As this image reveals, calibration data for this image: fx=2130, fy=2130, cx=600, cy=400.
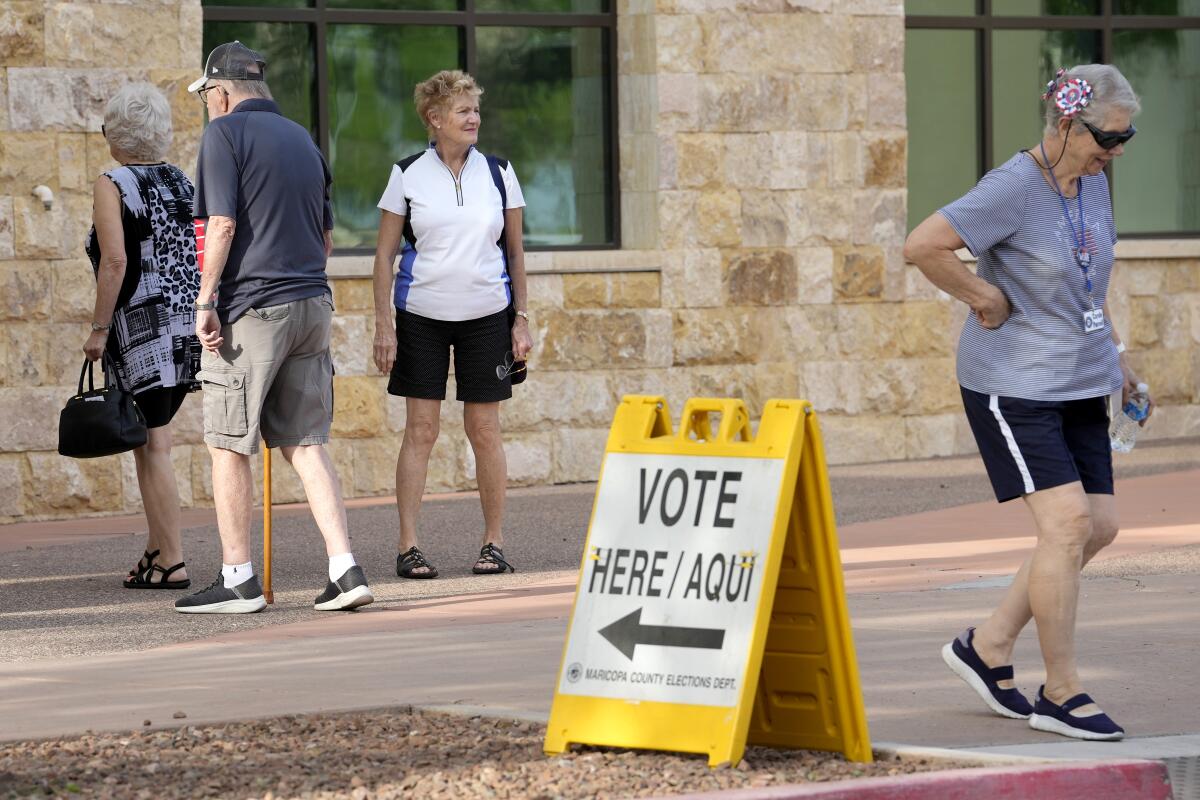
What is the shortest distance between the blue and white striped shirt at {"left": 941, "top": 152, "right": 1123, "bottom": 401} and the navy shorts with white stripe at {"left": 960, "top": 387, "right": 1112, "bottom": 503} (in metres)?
0.05

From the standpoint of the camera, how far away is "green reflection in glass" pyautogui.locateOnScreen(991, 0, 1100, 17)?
48.3 ft

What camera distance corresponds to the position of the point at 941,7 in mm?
14492

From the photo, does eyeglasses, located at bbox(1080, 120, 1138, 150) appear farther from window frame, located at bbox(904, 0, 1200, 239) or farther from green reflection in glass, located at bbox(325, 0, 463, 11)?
window frame, located at bbox(904, 0, 1200, 239)

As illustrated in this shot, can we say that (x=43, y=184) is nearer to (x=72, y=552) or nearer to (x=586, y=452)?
(x=72, y=552)

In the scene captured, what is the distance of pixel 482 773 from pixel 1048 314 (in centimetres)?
199

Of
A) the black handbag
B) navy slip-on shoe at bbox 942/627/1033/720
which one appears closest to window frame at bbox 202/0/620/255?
the black handbag

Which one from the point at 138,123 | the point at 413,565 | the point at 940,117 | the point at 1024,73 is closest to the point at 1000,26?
the point at 1024,73

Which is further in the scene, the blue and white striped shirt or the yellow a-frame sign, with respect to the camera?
the blue and white striped shirt

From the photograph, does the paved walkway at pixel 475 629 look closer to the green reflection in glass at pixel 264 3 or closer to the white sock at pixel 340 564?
the white sock at pixel 340 564

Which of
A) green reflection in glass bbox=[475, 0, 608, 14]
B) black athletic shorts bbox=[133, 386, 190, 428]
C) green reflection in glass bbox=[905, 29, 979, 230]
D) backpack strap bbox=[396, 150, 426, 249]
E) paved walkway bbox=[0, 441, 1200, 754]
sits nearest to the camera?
paved walkway bbox=[0, 441, 1200, 754]

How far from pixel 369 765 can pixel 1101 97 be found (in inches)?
102

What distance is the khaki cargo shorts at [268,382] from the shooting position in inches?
307

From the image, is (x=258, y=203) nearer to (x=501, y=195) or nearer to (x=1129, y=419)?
(x=501, y=195)

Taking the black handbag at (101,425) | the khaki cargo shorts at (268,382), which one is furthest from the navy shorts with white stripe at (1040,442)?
the black handbag at (101,425)
